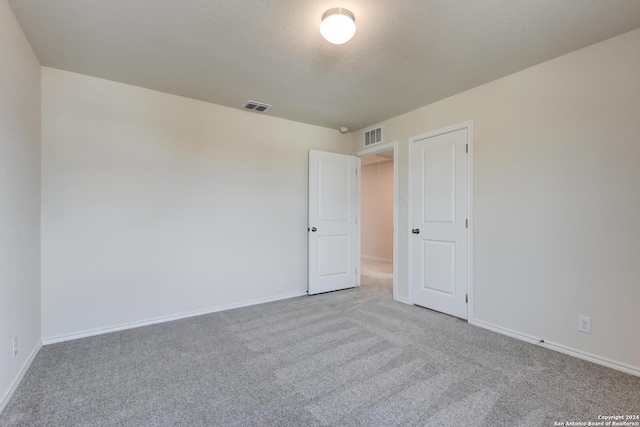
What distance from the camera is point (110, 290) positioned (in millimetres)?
2908

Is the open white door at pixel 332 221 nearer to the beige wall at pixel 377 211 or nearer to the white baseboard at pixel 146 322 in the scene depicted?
the white baseboard at pixel 146 322

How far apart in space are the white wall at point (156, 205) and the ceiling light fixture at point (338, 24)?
6.82 feet

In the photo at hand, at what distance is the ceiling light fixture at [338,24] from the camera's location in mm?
1854

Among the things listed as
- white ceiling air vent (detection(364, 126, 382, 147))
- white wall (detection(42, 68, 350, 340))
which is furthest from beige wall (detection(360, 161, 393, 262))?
white wall (detection(42, 68, 350, 340))

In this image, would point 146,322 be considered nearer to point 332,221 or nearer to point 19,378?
point 19,378

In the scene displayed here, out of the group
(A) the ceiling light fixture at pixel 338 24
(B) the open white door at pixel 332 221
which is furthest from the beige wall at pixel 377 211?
(A) the ceiling light fixture at pixel 338 24

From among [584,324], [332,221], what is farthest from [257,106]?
[584,324]

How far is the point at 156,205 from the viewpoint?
3.15 m

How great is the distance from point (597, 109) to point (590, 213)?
82 centimetres

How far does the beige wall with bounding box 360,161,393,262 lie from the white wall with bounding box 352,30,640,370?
4.05m

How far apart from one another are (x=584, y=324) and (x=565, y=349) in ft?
0.87

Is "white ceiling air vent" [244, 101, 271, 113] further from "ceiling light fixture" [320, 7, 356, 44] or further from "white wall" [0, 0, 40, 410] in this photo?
"white wall" [0, 0, 40, 410]

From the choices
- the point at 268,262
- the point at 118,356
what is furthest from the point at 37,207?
the point at 268,262

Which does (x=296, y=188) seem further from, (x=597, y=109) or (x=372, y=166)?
(x=372, y=166)
